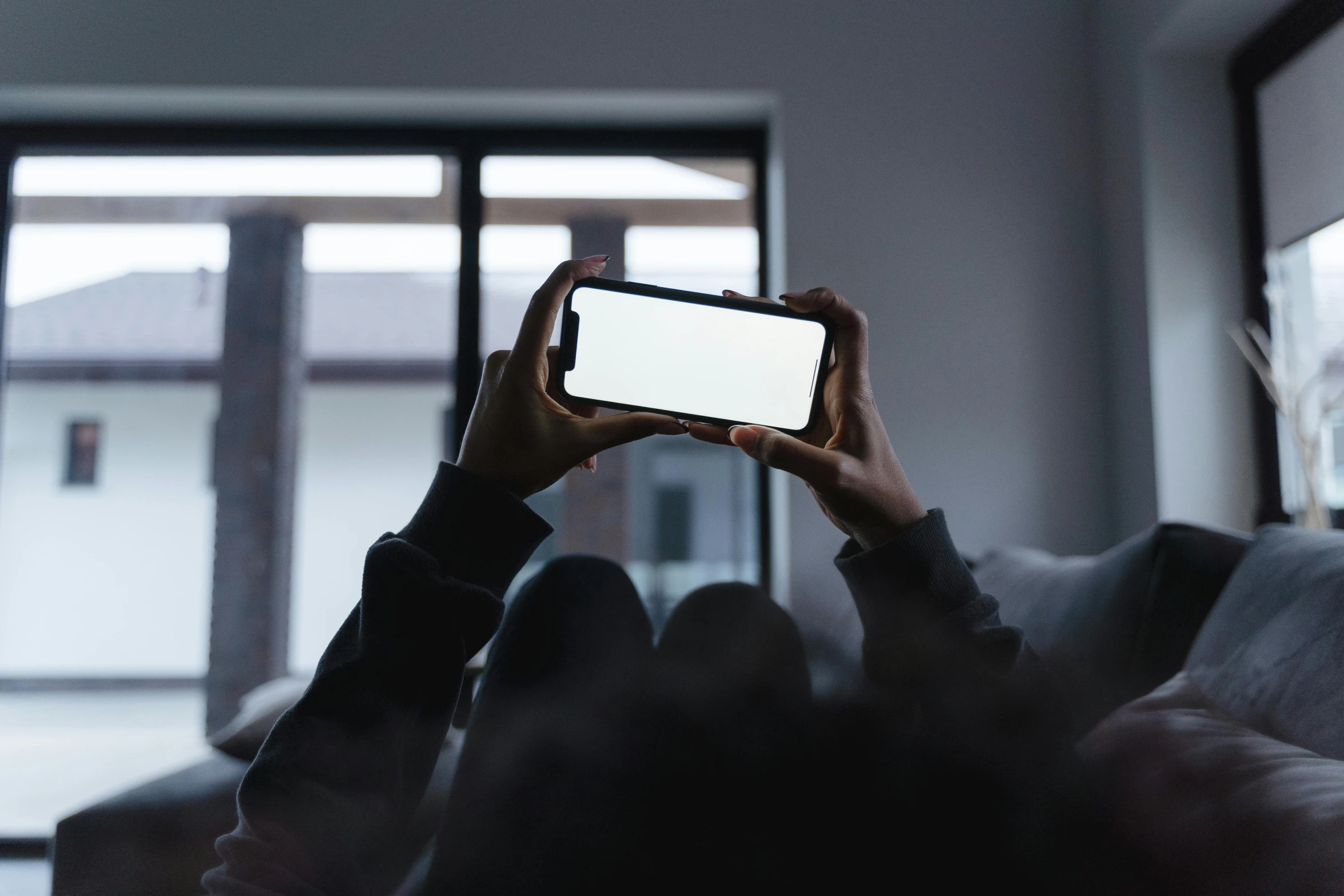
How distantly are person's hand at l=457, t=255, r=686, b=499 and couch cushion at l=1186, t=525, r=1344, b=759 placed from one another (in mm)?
479

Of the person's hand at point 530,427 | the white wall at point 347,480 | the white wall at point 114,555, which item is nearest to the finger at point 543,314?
the person's hand at point 530,427

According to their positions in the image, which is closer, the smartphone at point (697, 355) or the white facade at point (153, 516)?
the smartphone at point (697, 355)

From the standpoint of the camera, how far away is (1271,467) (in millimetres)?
1847

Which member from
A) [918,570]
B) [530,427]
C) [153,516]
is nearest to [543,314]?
[530,427]

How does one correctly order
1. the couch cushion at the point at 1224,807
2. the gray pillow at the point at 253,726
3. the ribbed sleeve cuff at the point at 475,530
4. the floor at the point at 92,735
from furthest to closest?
the floor at the point at 92,735, the gray pillow at the point at 253,726, the ribbed sleeve cuff at the point at 475,530, the couch cushion at the point at 1224,807

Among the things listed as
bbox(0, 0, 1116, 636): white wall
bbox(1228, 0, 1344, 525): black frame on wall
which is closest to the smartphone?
bbox(0, 0, 1116, 636): white wall

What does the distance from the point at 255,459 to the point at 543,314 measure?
1929 millimetres

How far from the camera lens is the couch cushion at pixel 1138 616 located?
2.76 ft

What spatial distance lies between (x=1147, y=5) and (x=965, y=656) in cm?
194

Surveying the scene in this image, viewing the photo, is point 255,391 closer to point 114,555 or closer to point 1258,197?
point 114,555

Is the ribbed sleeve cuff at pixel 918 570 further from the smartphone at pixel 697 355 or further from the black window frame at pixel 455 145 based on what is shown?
the black window frame at pixel 455 145

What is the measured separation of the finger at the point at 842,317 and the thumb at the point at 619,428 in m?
0.18

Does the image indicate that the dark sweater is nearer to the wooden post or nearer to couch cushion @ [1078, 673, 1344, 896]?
couch cushion @ [1078, 673, 1344, 896]

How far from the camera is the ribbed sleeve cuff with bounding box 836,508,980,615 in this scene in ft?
1.96
